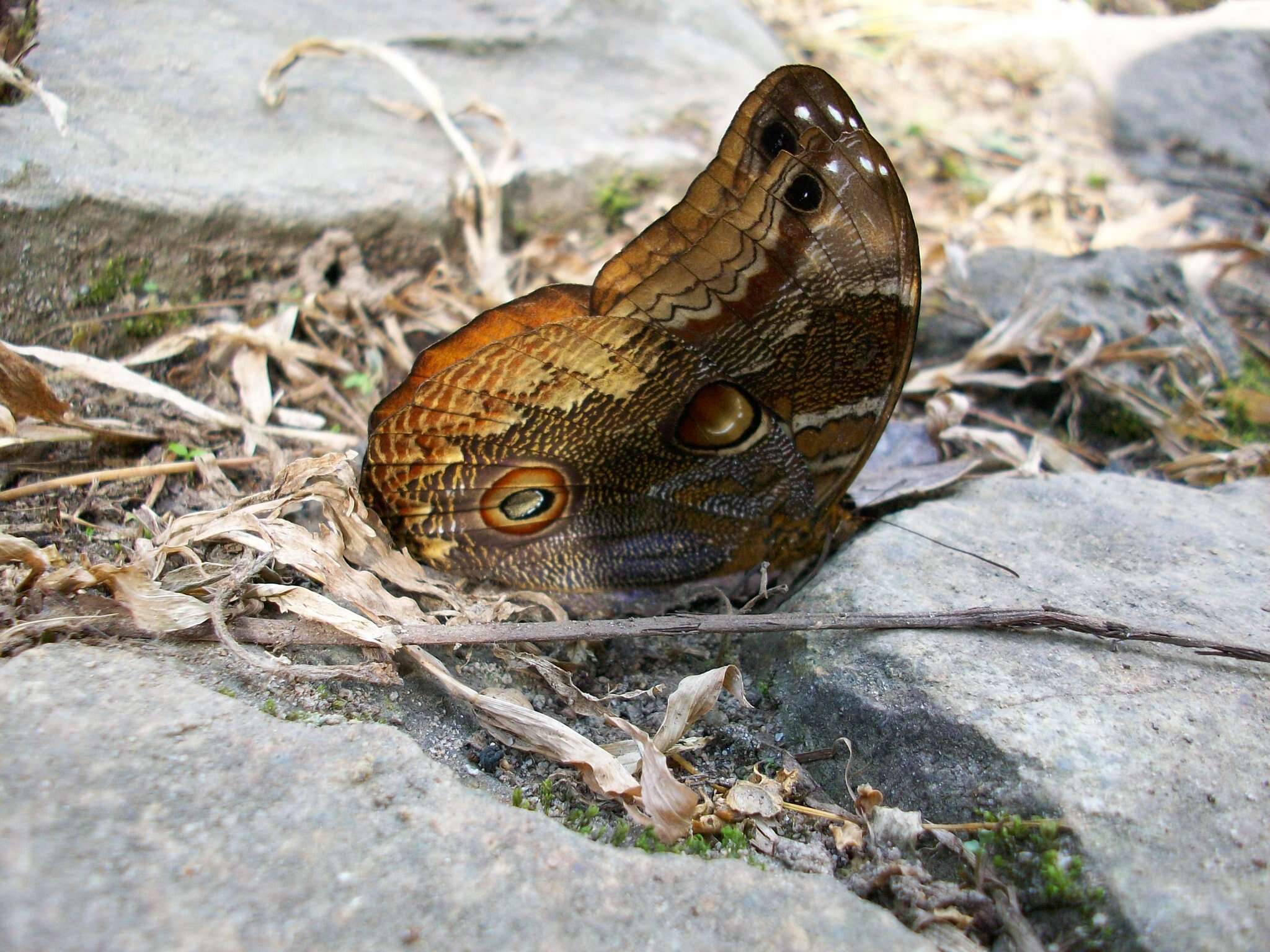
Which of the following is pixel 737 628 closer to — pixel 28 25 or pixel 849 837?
pixel 849 837

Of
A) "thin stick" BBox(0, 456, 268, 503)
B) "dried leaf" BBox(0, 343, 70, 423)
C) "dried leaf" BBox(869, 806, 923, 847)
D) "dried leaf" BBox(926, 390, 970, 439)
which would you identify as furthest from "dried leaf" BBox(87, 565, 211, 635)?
"dried leaf" BBox(926, 390, 970, 439)

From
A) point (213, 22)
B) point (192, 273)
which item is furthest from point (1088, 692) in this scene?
point (213, 22)

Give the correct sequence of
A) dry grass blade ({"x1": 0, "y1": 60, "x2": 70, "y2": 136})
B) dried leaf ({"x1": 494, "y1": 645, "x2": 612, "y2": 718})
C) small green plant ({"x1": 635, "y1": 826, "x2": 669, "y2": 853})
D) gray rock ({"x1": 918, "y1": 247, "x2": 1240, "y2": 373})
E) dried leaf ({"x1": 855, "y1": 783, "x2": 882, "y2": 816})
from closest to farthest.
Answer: small green plant ({"x1": 635, "y1": 826, "x2": 669, "y2": 853}) → dried leaf ({"x1": 855, "y1": 783, "x2": 882, "y2": 816}) → dried leaf ({"x1": 494, "y1": 645, "x2": 612, "y2": 718}) → dry grass blade ({"x1": 0, "y1": 60, "x2": 70, "y2": 136}) → gray rock ({"x1": 918, "y1": 247, "x2": 1240, "y2": 373})

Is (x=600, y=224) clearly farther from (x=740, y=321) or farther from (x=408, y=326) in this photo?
(x=740, y=321)

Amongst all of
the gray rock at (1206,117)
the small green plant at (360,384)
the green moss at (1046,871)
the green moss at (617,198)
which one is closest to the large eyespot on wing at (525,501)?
the small green plant at (360,384)

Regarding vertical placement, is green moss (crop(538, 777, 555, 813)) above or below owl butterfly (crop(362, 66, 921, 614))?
below

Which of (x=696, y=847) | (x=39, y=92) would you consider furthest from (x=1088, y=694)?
(x=39, y=92)

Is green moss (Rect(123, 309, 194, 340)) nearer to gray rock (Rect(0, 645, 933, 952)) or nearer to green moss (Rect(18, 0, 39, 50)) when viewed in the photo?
green moss (Rect(18, 0, 39, 50))
